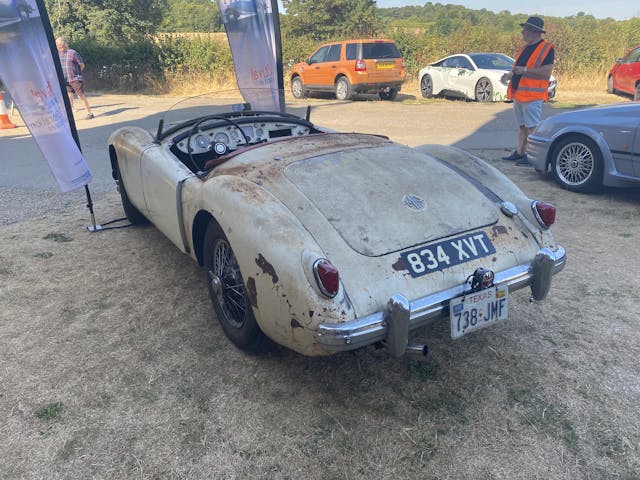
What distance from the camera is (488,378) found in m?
2.67

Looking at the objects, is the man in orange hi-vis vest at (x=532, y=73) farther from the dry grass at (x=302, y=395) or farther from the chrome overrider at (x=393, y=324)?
the chrome overrider at (x=393, y=324)

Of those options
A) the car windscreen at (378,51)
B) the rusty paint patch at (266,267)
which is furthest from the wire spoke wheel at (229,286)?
the car windscreen at (378,51)

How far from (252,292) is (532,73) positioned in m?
5.79

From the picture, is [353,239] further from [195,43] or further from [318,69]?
[195,43]

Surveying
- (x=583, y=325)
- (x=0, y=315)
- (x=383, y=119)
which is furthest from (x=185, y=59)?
(x=583, y=325)

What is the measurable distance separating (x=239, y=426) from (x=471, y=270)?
1.39m

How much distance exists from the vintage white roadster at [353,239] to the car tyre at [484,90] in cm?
1107

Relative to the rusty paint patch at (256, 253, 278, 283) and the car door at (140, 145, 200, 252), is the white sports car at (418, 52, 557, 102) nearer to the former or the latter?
the car door at (140, 145, 200, 252)

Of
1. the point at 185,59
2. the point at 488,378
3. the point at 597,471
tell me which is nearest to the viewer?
the point at 597,471

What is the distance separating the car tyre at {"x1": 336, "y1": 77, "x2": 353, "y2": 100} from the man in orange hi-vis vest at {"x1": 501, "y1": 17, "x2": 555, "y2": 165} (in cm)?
834

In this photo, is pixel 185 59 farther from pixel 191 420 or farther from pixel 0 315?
pixel 191 420

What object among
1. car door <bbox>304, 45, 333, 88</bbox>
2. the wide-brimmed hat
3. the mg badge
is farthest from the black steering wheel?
car door <bbox>304, 45, 333, 88</bbox>

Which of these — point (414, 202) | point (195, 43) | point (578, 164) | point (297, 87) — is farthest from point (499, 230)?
point (195, 43)

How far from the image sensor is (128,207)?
194 inches
